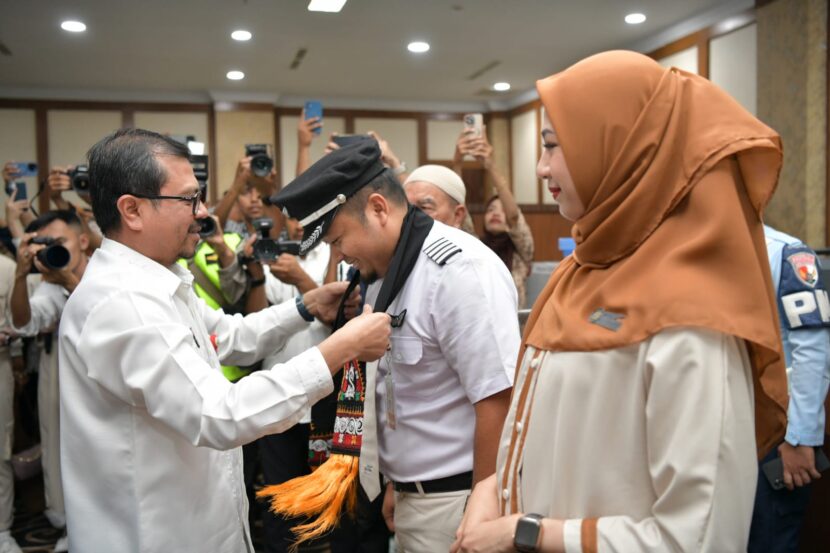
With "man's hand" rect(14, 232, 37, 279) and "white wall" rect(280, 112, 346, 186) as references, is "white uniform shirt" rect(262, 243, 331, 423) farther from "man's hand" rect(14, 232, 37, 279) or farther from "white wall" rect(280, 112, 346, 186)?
"white wall" rect(280, 112, 346, 186)

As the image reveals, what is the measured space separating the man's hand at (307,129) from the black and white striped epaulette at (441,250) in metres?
2.16

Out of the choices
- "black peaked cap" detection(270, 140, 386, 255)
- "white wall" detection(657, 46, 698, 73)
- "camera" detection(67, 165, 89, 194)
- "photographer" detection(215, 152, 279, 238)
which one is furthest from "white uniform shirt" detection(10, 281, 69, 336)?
"white wall" detection(657, 46, 698, 73)

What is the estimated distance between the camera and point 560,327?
1104 millimetres

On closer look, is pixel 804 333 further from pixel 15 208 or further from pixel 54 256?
pixel 15 208

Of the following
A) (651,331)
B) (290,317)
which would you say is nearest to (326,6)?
(290,317)

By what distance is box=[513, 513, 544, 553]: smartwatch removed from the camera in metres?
1.03

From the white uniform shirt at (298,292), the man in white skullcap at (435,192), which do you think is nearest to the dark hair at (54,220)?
the white uniform shirt at (298,292)

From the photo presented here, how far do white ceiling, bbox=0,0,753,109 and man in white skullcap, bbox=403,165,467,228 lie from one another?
405 cm

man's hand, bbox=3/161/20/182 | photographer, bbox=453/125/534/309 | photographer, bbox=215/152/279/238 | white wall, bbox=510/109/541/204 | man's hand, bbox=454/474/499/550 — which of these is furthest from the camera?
white wall, bbox=510/109/541/204

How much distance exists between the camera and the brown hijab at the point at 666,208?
0.94 metres

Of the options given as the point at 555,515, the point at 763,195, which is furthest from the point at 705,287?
the point at 555,515

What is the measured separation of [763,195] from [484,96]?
10.0 metres

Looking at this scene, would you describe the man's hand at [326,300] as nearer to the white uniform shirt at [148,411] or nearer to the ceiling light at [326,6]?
the white uniform shirt at [148,411]

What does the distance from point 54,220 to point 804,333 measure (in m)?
3.35
